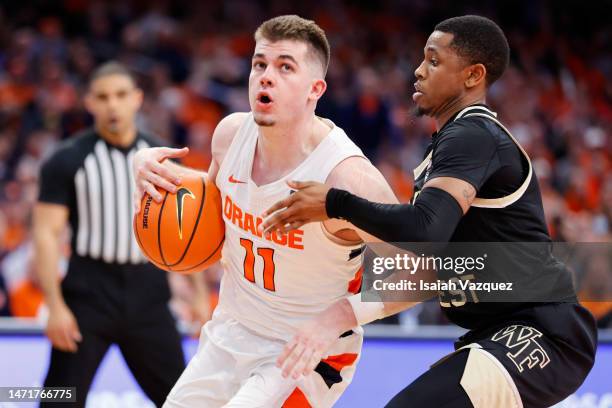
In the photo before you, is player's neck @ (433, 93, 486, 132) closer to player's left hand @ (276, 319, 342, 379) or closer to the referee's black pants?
player's left hand @ (276, 319, 342, 379)

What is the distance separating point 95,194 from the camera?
5715mm

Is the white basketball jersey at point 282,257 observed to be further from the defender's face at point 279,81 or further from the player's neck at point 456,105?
the player's neck at point 456,105

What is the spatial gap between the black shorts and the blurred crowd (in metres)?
4.87

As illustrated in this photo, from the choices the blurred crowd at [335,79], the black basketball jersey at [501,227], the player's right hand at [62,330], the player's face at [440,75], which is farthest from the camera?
the blurred crowd at [335,79]

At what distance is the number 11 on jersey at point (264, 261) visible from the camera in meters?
4.03

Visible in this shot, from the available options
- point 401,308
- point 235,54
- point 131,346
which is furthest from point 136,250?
point 235,54

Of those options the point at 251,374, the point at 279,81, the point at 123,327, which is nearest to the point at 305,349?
the point at 251,374

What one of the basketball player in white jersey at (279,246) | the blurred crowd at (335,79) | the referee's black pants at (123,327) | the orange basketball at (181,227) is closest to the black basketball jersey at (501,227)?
the basketball player in white jersey at (279,246)

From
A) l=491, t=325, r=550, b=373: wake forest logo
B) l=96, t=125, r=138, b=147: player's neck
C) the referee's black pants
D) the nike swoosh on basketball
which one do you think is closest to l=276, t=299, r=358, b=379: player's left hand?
l=491, t=325, r=550, b=373: wake forest logo

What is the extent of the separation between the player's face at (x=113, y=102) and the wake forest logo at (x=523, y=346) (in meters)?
3.00

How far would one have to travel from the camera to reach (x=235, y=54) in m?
12.8

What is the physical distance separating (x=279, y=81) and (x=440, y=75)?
648 millimetres

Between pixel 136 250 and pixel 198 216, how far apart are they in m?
1.51

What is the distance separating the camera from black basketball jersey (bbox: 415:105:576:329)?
3611 mm
